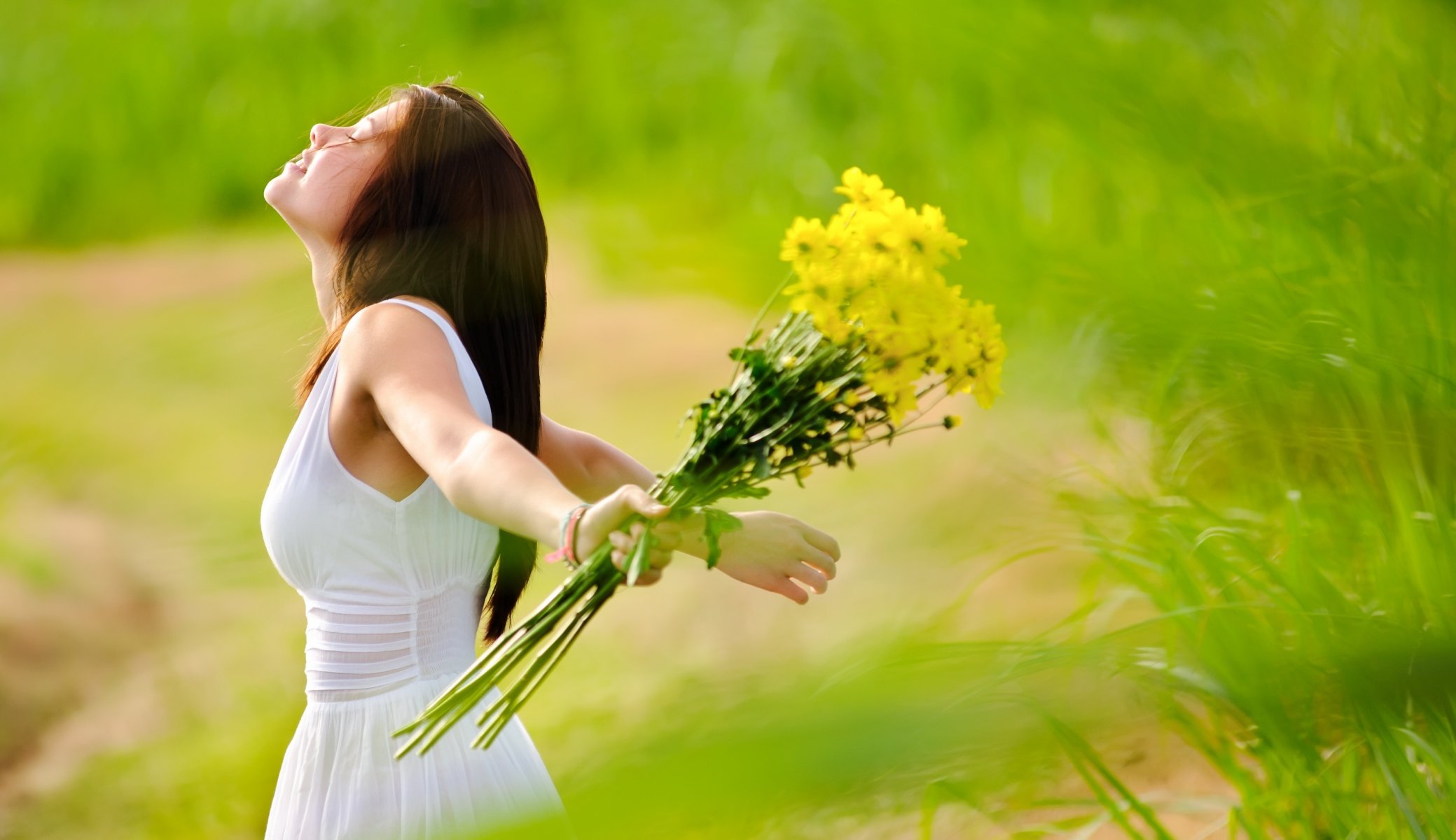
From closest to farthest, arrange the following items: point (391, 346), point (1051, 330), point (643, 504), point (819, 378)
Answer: point (1051, 330), point (643, 504), point (819, 378), point (391, 346)

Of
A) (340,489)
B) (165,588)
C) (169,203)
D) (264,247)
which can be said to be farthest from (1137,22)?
(264,247)

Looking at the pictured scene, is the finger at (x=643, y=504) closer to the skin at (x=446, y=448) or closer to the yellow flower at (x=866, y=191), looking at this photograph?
the skin at (x=446, y=448)

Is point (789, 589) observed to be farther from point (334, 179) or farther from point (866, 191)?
point (334, 179)

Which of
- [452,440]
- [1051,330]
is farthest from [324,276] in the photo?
[1051,330]

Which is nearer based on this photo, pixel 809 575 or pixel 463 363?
pixel 809 575

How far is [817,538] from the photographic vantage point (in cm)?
58

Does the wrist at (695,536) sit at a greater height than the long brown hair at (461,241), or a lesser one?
lesser

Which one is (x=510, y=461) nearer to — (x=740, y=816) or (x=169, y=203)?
(x=740, y=816)

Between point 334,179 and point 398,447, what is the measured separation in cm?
20

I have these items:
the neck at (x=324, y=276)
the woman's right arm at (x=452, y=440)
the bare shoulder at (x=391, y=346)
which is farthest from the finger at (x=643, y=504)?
the neck at (x=324, y=276)

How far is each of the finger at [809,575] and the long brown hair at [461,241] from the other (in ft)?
1.00

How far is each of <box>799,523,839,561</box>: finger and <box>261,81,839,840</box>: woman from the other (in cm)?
6

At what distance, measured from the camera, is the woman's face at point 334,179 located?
32.2 inches

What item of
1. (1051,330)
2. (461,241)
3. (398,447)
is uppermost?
(461,241)
